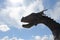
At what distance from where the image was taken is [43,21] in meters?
20.2

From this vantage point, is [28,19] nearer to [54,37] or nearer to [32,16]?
[32,16]

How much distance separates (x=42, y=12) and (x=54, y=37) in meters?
1.98

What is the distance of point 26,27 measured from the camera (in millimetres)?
20625

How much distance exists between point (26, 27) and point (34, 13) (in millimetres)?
1435

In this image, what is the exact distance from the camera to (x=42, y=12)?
64.4ft

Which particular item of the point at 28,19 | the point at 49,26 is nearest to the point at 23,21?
the point at 28,19

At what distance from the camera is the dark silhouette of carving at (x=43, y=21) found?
1980 cm

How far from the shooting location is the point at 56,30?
65.8ft

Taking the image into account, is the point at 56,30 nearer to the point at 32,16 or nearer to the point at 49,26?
the point at 49,26

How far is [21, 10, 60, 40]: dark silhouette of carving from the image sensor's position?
19797mm

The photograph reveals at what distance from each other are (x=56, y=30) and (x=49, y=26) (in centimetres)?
65

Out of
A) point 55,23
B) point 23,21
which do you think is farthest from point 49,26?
point 23,21

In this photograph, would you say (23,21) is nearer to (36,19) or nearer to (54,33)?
(36,19)

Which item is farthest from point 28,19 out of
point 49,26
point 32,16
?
point 49,26
